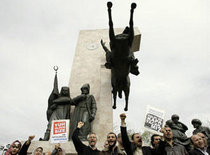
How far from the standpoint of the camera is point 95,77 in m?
8.25

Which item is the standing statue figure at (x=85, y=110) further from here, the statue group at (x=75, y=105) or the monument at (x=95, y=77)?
the monument at (x=95, y=77)

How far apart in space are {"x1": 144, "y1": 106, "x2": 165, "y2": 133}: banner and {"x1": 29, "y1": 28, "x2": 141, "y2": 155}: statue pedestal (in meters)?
1.68

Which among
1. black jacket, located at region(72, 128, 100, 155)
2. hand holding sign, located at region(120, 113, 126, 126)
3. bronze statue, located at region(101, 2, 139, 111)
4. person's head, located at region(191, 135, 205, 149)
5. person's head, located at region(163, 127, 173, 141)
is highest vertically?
bronze statue, located at region(101, 2, 139, 111)

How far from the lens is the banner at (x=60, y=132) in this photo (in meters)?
5.02

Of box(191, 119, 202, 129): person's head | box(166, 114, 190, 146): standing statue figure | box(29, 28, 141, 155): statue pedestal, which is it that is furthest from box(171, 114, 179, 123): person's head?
box(29, 28, 141, 155): statue pedestal

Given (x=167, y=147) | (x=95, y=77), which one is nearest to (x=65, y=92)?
(x=95, y=77)

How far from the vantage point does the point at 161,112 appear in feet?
17.0

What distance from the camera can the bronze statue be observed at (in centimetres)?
631

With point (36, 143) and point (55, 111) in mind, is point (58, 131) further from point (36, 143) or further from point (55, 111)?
point (55, 111)

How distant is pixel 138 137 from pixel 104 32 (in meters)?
7.19

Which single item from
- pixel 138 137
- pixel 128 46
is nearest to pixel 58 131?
pixel 138 137

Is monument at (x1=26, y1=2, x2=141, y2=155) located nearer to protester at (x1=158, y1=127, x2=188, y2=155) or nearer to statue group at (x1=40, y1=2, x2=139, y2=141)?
statue group at (x1=40, y1=2, x2=139, y2=141)

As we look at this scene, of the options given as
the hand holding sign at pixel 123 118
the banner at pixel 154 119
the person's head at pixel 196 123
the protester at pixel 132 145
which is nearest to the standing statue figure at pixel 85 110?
the banner at pixel 154 119

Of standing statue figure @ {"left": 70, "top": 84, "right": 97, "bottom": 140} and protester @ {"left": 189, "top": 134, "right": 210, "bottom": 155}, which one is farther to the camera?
standing statue figure @ {"left": 70, "top": 84, "right": 97, "bottom": 140}
